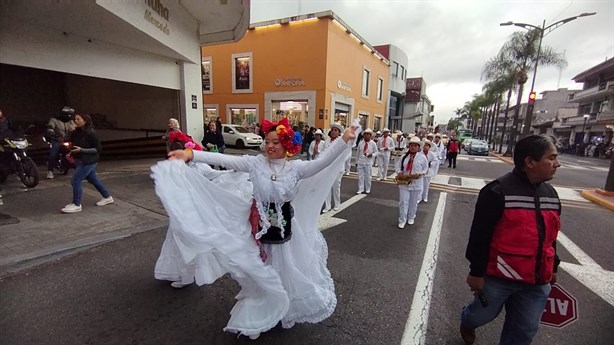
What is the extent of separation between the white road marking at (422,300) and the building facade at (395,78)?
33475 mm

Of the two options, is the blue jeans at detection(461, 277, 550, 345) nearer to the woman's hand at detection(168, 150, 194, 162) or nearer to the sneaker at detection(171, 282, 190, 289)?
the woman's hand at detection(168, 150, 194, 162)

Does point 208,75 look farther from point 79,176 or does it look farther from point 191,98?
point 79,176

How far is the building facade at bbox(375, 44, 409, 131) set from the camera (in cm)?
3589

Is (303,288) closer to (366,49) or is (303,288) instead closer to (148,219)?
(148,219)

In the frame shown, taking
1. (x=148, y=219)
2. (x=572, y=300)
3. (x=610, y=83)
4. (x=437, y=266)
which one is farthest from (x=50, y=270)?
(x=610, y=83)

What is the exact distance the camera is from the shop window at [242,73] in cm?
2339

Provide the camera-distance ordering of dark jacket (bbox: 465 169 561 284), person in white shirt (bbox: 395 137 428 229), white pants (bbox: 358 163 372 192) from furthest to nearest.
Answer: white pants (bbox: 358 163 372 192), person in white shirt (bbox: 395 137 428 229), dark jacket (bbox: 465 169 561 284)

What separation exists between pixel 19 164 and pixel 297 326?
787 centimetres

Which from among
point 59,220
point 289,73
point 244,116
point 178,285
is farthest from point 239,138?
point 178,285

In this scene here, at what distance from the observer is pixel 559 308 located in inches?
88.8

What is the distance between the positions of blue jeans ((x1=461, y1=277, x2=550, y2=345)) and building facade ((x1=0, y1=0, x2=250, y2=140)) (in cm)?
795

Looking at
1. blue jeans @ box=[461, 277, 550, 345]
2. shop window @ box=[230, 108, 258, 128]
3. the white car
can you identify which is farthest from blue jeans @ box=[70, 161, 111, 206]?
shop window @ box=[230, 108, 258, 128]

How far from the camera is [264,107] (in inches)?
918

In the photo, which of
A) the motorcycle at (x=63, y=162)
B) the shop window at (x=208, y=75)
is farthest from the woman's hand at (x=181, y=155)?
the shop window at (x=208, y=75)
